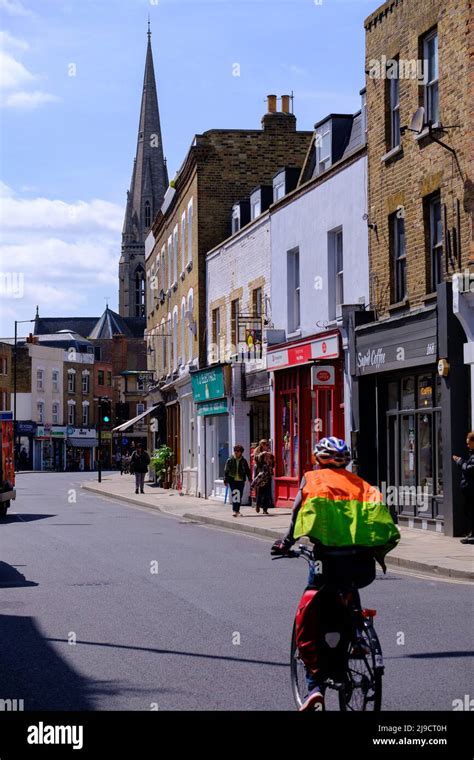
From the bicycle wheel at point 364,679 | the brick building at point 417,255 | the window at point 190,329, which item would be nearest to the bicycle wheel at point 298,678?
the bicycle wheel at point 364,679

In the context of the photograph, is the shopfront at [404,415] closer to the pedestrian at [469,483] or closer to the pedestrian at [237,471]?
the pedestrian at [469,483]

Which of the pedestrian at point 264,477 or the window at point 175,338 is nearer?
the pedestrian at point 264,477

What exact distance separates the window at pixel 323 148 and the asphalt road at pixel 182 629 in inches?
464

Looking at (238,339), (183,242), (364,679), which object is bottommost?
(364,679)

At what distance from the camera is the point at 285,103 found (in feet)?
136

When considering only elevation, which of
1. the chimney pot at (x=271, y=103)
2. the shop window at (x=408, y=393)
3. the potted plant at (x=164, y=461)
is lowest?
the potted plant at (x=164, y=461)

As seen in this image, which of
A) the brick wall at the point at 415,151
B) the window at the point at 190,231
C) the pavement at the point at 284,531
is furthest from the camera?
the window at the point at 190,231

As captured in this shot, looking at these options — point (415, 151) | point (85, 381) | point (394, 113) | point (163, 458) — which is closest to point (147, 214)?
point (85, 381)

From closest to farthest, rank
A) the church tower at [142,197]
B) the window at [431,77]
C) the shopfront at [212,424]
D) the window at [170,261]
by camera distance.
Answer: the window at [431,77] < the shopfront at [212,424] < the window at [170,261] < the church tower at [142,197]

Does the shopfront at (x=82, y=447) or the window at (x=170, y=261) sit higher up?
the window at (x=170, y=261)

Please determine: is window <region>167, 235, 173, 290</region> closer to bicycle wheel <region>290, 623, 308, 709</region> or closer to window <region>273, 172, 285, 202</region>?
window <region>273, 172, 285, 202</region>

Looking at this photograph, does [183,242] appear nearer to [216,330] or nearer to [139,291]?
[216,330]

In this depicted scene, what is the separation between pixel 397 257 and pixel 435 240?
1.73m

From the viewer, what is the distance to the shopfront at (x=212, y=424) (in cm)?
3581
